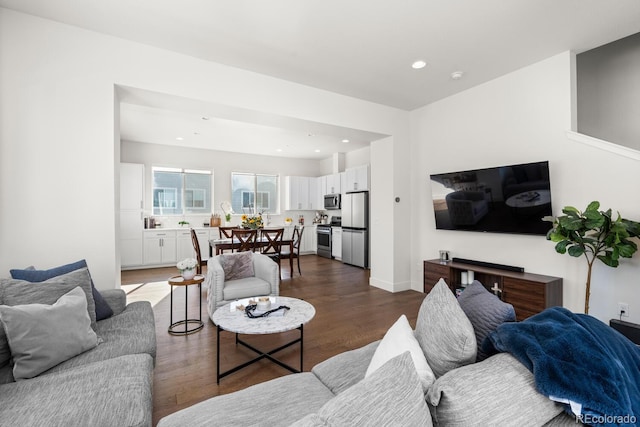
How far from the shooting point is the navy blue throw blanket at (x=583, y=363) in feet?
2.72

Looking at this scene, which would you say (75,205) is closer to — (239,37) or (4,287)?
(4,287)

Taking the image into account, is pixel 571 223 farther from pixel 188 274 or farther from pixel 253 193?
pixel 253 193

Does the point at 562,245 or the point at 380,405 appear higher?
the point at 562,245

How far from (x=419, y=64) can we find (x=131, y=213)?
6.10 meters

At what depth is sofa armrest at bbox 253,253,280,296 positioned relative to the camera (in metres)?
3.40

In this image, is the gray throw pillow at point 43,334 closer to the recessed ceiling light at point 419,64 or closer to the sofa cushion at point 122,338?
the sofa cushion at point 122,338

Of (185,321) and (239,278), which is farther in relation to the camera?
(239,278)

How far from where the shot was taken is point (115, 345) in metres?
1.78

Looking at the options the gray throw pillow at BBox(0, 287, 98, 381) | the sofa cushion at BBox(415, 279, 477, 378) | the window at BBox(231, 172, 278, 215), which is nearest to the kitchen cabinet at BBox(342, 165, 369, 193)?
the window at BBox(231, 172, 278, 215)

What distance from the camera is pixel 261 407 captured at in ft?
4.08

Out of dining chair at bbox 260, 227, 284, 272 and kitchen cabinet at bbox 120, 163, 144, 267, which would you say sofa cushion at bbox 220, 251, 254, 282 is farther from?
kitchen cabinet at bbox 120, 163, 144, 267

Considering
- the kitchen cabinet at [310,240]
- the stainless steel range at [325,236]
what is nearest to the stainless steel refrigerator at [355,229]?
the stainless steel range at [325,236]

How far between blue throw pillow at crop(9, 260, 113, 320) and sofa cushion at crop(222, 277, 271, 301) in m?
1.12

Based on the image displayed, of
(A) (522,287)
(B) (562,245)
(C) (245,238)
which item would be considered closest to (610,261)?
(B) (562,245)
